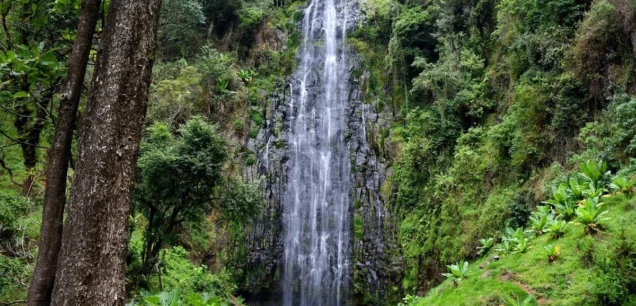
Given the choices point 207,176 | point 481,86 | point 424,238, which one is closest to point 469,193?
point 424,238

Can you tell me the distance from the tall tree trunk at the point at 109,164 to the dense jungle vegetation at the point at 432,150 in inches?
9.8

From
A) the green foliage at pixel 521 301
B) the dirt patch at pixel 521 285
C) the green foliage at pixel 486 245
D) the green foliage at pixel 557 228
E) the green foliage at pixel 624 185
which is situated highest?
the green foliage at pixel 624 185

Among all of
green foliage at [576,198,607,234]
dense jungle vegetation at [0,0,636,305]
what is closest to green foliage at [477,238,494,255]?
dense jungle vegetation at [0,0,636,305]

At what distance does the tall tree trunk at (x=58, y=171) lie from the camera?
2.62 meters

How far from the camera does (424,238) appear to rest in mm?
14258

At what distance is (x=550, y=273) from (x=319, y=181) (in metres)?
13.8

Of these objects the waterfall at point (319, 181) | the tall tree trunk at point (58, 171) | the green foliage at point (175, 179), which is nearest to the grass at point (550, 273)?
the tall tree trunk at point (58, 171)

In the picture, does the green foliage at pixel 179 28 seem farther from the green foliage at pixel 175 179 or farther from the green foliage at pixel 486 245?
the green foliage at pixel 486 245

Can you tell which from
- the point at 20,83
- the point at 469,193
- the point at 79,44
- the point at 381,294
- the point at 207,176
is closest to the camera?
the point at 79,44

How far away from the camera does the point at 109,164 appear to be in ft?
8.20

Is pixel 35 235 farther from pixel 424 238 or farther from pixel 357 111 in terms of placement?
pixel 357 111

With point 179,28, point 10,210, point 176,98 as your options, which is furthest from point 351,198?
point 10,210

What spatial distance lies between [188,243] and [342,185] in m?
7.18

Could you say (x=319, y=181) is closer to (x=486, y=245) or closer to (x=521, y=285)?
(x=486, y=245)
